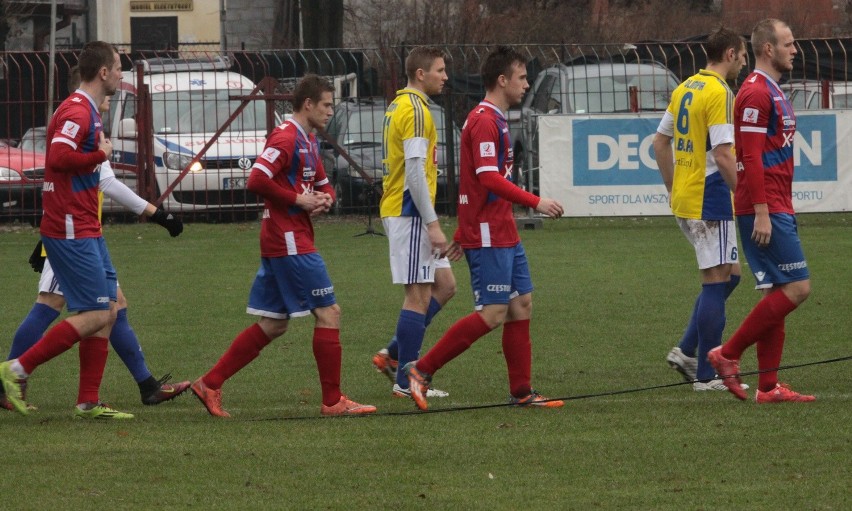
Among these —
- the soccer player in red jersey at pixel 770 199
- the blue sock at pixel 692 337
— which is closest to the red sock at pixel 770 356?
the soccer player in red jersey at pixel 770 199

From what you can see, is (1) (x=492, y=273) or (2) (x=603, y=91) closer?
(1) (x=492, y=273)

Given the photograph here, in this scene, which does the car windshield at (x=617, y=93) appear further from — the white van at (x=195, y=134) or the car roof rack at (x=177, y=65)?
the car roof rack at (x=177, y=65)

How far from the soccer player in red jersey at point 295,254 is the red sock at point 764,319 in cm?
192

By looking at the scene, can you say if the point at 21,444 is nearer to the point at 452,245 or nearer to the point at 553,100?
the point at 452,245

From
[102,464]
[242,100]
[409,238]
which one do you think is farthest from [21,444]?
[242,100]

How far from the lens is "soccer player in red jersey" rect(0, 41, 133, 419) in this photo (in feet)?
23.9

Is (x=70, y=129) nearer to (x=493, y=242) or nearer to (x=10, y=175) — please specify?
(x=493, y=242)

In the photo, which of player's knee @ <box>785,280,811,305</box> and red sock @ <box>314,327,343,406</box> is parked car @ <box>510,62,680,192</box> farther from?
red sock @ <box>314,327,343,406</box>

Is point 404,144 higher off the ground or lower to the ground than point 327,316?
higher

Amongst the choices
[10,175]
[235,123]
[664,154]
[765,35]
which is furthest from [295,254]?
[10,175]

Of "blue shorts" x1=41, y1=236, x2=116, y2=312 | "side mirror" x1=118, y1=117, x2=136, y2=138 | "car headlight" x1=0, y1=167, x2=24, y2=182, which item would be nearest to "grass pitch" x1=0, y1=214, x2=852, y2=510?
"blue shorts" x1=41, y1=236, x2=116, y2=312

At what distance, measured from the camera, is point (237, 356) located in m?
7.66

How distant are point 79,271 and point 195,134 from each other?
42.5ft

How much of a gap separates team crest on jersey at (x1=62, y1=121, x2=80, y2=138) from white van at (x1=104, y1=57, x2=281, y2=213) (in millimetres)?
12237
